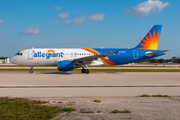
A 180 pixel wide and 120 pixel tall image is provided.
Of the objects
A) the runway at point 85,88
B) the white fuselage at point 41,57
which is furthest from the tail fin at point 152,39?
the runway at point 85,88

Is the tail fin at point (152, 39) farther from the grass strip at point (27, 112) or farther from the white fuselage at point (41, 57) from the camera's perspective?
the grass strip at point (27, 112)

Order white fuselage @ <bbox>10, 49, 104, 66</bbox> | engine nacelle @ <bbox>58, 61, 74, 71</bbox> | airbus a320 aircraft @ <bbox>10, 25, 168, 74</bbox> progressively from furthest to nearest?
1. white fuselage @ <bbox>10, 49, 104, 66</bbox>
2. airbus a320 aircraft @ <bbox>10, 25, 168, 74</bbox>
3. engine nacelle @ <bbox>58, 61, 74, 71</bbox>

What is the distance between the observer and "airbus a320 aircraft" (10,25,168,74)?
92.4 feet

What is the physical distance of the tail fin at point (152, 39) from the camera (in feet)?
101

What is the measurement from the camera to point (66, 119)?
5668 millimetres

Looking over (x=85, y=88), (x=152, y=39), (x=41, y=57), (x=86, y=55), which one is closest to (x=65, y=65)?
(x=86, y=55)

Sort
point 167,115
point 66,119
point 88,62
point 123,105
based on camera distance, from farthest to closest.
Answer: point 88,62, point 123,105, point 167,115, point 66,119

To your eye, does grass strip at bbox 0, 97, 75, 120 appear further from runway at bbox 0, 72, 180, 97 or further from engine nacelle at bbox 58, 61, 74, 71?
engine nacelle at bbox 58, 61, 74, 71

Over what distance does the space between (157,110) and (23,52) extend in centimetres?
2627

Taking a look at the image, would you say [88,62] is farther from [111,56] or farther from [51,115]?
[51,115]

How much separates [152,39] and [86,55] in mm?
12307

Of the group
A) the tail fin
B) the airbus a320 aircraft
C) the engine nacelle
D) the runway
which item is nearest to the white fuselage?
the airbus a320 aircraft

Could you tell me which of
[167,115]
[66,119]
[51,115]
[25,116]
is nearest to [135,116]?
[167,115]

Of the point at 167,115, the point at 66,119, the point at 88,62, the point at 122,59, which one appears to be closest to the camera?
the point at 66,119
